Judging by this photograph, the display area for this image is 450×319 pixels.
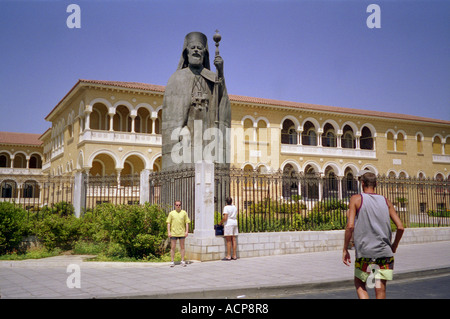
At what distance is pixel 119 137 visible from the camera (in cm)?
3164

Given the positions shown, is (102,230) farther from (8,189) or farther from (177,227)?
(8,189)

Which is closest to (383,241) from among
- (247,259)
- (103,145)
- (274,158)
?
(247,259)

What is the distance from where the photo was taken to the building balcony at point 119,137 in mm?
30766

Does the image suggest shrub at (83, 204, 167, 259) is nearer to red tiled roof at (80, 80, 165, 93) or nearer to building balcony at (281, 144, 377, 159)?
red tiled roof at (80, 80, 165, 93)

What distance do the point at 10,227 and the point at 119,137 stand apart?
2217cm

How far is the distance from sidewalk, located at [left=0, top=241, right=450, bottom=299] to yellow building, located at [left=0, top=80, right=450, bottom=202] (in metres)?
21.6

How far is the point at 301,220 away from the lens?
1200 cm

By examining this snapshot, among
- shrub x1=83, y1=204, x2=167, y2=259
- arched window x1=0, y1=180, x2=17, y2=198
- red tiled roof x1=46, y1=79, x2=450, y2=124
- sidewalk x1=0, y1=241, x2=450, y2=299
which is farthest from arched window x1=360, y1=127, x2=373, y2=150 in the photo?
shrub x1=83, y1=204, x2=167, y2=259

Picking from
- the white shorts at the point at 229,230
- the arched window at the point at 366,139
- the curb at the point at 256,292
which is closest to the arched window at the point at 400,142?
the arched window at the point at 366,139

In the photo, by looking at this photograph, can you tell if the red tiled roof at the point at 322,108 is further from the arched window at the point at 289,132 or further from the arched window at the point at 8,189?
the arched window at the point at 8,189

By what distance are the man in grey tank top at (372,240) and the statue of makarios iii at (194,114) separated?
726 cm

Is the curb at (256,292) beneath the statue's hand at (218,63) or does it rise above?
beneath

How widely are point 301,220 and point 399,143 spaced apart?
33.6m

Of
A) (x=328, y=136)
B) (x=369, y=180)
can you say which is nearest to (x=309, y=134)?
(x=328, y=136)
